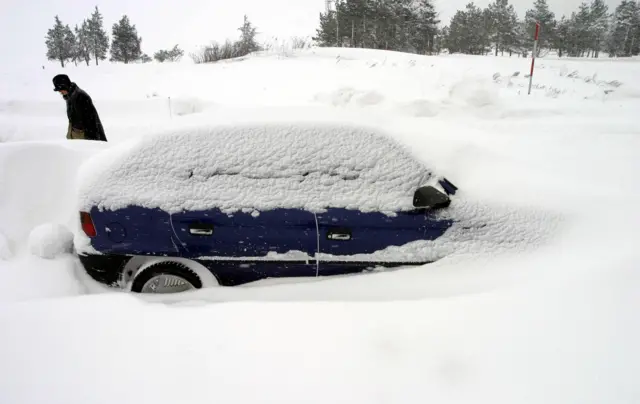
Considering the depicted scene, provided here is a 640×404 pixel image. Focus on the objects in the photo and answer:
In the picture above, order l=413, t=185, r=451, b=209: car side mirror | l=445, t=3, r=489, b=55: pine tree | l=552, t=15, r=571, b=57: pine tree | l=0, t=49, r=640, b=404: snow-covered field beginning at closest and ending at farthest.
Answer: l=0, t=49, r=640, b=404: snow-covered field < l=413, t=185, r=451, b=209: car side mirror < l=445, t=3, r=489, b=55: pine tree < l=552, t=15, r=571, b=57: pine tree

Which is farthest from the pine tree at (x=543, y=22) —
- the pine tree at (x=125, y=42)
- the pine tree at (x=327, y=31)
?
the pine tree at (x=125, y=42)

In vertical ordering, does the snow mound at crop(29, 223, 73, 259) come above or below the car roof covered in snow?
below

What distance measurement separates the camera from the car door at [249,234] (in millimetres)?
2619

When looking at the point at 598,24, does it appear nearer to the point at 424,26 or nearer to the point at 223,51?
the point at 424,26

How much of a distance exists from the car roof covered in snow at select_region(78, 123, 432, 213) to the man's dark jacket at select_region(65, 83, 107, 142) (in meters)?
3.23

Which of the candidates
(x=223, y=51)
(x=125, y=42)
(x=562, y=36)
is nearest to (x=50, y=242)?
(x=223, y=51)

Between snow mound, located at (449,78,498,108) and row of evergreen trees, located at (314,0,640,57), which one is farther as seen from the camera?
row of evergreen trees, located at (314,0,640,57)

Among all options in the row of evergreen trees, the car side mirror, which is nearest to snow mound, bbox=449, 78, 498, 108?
the car side mirror

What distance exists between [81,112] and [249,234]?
4.16 metres

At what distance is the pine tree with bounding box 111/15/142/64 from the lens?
34.8 meters

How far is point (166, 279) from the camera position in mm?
2771

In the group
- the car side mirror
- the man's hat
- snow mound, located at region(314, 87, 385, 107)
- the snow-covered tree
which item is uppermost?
→ the snow-covered tree

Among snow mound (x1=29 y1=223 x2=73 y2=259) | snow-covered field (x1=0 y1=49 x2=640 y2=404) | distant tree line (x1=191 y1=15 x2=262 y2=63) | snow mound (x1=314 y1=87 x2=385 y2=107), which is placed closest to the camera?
snow-covered field (x1=0 y1=49 x2=640 y2=404)

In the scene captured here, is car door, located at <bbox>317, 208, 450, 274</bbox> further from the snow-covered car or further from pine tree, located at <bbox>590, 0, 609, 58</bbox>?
pine tree, located at <bbox>590, 0, 609, 58</bbox>
